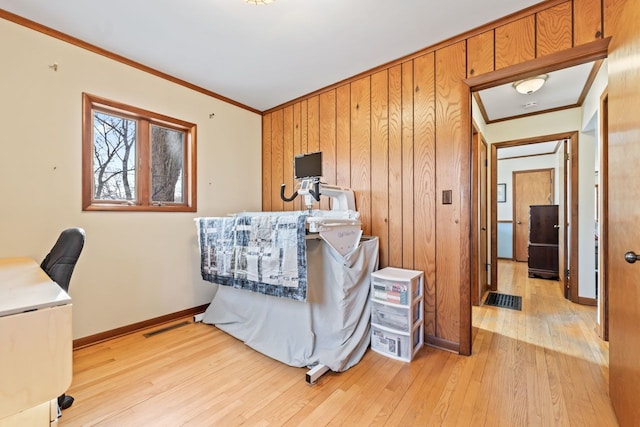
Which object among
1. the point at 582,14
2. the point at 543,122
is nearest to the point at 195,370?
the point at 582,14

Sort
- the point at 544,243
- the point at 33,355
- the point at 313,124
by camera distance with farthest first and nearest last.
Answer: the point at 544,243
the point at 313,124
the point at 33,355

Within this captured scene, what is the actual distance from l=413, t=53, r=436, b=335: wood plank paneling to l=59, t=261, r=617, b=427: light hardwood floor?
584 millimetres

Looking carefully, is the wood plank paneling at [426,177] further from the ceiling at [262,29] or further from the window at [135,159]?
the window at [135,159]

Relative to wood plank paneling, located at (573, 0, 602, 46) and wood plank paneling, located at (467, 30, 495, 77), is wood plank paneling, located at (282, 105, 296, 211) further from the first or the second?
wood plank paneling, located at (573, 0, 602, 46)

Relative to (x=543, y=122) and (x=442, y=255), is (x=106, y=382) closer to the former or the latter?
(x=442, y=255)

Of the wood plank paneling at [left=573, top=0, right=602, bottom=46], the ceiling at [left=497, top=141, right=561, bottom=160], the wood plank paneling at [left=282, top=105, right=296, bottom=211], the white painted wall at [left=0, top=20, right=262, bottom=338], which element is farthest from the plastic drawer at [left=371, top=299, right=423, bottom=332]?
the ceiling at [left=497, top=141, right=561, bottom=160]

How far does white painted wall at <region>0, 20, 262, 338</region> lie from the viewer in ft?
6.74

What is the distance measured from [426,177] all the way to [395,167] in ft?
1.01

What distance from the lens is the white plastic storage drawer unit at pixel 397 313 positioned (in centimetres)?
213

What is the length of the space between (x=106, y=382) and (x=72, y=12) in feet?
8.35

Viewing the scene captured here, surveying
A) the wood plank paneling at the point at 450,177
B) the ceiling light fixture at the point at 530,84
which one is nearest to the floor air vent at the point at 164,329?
the wood plank paneling at the point at 450,177

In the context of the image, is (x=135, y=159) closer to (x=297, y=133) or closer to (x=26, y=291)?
(x=297, y=133)

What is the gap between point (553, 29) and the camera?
1.93 m

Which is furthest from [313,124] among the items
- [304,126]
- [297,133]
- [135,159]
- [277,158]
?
[135,159]
